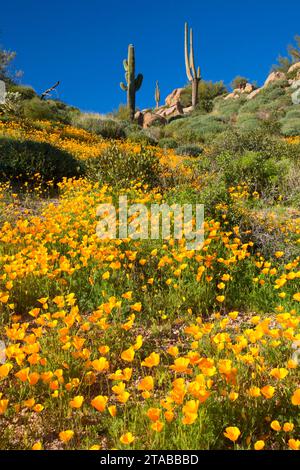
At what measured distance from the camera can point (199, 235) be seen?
4859 millimetres

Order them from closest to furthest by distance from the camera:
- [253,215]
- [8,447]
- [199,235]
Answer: [8,447], [199,235], [253,215]

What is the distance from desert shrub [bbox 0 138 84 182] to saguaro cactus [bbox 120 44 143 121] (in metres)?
22.7

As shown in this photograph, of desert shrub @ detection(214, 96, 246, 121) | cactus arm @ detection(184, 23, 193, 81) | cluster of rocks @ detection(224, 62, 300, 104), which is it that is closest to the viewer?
desert shrub @ detection(214, 96, 246, 121)

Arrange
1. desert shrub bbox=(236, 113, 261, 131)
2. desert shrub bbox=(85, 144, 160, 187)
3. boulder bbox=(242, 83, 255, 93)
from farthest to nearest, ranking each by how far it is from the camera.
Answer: boulder bbox=(242, 83, 255, 93) < desert shrub bbox=(236, 113, 261, 131) < desert shrub bbox=(85, 144, 160, 187)

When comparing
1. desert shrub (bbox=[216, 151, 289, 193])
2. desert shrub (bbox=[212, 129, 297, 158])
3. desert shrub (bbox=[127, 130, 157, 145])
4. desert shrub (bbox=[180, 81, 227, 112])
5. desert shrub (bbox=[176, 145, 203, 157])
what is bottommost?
desert shrub (bbox=[216, 151, 289, 193])

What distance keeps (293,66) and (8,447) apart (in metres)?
54.6

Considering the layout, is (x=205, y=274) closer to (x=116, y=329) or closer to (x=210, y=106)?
(x=116, y=329)

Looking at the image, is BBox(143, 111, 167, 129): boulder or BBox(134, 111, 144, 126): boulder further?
BBox(134, 111, 144, 126): boulder

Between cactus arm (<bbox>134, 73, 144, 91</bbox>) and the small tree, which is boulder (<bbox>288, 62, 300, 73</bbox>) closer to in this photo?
the small tree

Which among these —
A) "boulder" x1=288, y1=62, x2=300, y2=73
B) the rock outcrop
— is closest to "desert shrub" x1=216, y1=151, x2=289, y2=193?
"boulder" x1=288, y1=62, x2=300, y2=73

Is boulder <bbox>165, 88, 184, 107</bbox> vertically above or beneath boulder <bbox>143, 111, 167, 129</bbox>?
above

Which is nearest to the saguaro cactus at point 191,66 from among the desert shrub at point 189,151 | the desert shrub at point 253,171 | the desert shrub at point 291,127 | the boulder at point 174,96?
the boulder at point 174,96

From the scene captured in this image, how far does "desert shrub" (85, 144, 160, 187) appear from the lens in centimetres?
895
